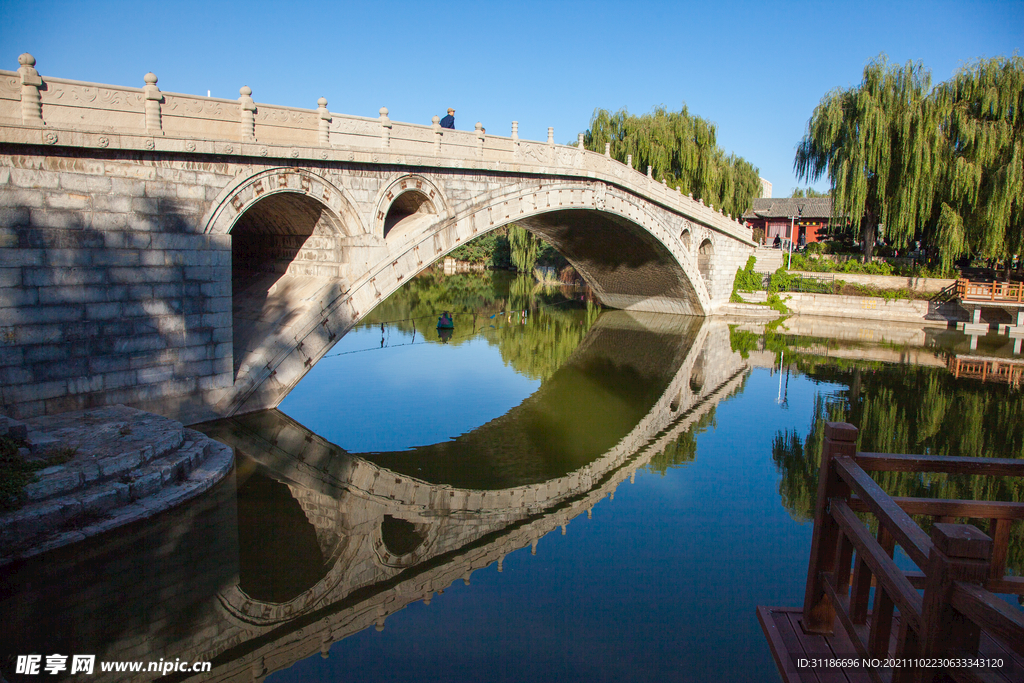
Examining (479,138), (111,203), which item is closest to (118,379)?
(111,203)

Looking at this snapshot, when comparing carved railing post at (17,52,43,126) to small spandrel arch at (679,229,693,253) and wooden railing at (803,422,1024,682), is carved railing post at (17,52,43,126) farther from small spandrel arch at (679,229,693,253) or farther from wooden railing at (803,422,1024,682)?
small spandrel arch at (679,229,693,253)

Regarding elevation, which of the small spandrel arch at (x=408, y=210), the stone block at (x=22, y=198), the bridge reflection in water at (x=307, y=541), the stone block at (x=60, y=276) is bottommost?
the bridge reflection in water at (x=307, y=541)

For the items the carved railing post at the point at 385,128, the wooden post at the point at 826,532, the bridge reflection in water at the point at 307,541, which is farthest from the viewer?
the carved railing post at the point at 385,128

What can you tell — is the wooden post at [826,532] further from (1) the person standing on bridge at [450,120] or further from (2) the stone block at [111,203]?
(1) the person standing on bridge at [450,120]

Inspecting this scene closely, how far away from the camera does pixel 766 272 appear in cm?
2644

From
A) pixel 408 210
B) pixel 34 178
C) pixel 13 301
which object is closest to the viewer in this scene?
pixel 13 301

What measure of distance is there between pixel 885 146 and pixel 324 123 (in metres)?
20.3

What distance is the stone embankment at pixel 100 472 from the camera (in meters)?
5.80

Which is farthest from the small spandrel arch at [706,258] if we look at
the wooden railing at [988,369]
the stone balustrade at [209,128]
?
the stone balustrade at [209,128]

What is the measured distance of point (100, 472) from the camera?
21.1ft

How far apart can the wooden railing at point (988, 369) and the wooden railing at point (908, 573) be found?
45.3 ft

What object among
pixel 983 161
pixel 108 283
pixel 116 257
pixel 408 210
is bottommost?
pixel 108 283

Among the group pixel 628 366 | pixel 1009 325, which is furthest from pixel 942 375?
pixel 1009 325

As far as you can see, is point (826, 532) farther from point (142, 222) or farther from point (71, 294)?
point (142, 222)
